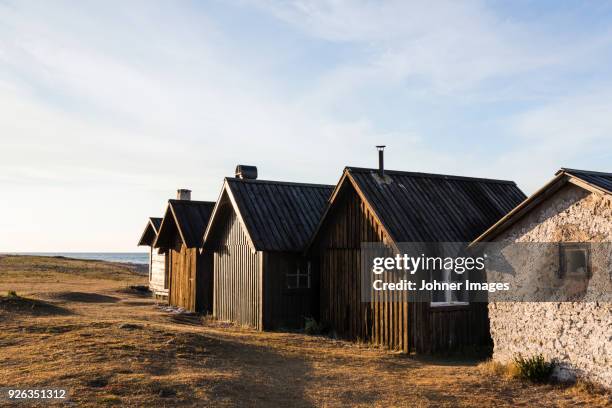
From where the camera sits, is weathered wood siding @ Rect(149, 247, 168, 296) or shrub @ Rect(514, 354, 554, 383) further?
weathered wood siding @ Rect(149, 247, 168, 296)

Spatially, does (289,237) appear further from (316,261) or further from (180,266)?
(180,266)

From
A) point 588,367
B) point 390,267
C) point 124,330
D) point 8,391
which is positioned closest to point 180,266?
point 124,330

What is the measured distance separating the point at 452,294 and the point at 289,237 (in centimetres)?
629

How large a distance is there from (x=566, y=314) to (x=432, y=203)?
692cm

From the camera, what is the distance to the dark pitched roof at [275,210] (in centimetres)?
2009

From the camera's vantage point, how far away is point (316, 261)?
808 inches

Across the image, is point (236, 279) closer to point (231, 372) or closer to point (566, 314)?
point (231, 372)

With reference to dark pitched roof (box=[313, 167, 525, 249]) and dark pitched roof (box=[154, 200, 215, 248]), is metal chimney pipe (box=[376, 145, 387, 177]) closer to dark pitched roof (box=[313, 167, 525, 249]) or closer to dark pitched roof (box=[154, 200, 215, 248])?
dark pitched roof (box=[313, 167, 525, 249])

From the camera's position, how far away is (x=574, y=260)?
12188 millimetres

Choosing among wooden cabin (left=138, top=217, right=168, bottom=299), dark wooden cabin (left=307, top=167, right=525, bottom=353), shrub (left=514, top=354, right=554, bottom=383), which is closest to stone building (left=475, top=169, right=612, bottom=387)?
shrub (left=514, top=354, right=554, bottom=383)

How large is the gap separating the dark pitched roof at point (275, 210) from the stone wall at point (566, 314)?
8.45 m

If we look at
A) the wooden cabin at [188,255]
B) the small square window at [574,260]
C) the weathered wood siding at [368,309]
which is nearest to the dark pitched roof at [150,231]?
the wooden cabin at [188,255]

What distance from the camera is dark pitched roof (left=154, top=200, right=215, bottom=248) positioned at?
26.5m

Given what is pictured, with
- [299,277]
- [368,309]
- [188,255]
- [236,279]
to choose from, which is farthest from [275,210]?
[188,255]
